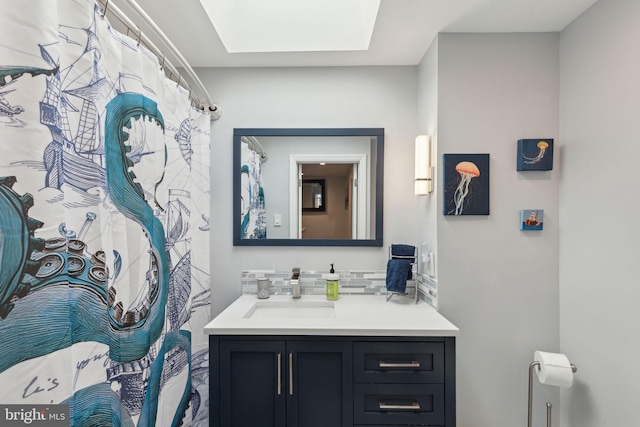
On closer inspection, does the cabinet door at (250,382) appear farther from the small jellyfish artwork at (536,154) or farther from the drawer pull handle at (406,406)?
the small jellyfish artwork at (536,154)

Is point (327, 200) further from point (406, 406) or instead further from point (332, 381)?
point (406, 406)

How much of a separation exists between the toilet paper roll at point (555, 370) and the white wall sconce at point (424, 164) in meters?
1.01

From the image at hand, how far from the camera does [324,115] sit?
1990 millimetres

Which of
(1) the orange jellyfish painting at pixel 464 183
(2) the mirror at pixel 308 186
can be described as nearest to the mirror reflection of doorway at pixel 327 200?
(2) the mirror at pixel 308 186

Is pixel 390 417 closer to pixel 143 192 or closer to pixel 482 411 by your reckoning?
pixel 482 411

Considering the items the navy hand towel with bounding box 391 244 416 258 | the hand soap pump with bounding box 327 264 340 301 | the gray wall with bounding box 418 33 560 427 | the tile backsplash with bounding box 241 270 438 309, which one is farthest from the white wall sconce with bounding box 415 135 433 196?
the hand soap pump with bounding box 327 264 340 301

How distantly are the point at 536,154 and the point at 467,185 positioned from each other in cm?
40

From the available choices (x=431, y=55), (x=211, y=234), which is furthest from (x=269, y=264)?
(x=431, y=55)

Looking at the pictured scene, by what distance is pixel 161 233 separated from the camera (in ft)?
4.28

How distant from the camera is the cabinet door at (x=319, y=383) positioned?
136cm

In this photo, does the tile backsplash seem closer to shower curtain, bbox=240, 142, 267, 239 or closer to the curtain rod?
shower curtain, bbox=240, 142, 267, 239

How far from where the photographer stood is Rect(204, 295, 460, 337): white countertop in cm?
136

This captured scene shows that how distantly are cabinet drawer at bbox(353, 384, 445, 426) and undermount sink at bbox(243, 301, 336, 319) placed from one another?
0.47 meters

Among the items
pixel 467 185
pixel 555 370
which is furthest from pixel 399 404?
pixel 467 185
